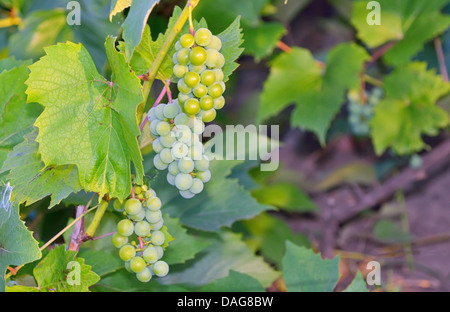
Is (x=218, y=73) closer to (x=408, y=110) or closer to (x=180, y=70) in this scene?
(x=180, y=70)

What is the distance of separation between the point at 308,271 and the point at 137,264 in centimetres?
34

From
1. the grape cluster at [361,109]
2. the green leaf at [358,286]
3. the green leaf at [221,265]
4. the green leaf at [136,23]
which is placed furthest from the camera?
the grape cluster at [361,109]

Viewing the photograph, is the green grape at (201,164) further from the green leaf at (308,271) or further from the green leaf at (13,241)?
the green leaf at (308,271)

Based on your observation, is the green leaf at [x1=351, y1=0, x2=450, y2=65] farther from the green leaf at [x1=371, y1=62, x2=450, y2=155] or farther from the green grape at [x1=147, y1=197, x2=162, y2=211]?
the green grape at [x1=147, y1=197, x2=162, y2=211]

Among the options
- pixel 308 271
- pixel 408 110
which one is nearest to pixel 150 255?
pixel 308 271

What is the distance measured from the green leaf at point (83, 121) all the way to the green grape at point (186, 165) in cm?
4

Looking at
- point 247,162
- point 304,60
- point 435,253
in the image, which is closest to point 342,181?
point 435,253

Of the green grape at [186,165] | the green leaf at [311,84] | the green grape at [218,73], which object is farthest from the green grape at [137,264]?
the green leaf at [311,84]

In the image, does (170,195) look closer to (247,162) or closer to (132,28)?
(247,162)

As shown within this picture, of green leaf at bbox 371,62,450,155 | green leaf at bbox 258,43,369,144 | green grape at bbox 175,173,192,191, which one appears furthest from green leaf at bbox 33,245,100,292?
green leaf at bbox 371,62,450,155

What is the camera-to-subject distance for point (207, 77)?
49 centimetres

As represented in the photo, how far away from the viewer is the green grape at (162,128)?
52 cm

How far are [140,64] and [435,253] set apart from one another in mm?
1263

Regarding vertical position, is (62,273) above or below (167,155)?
below
